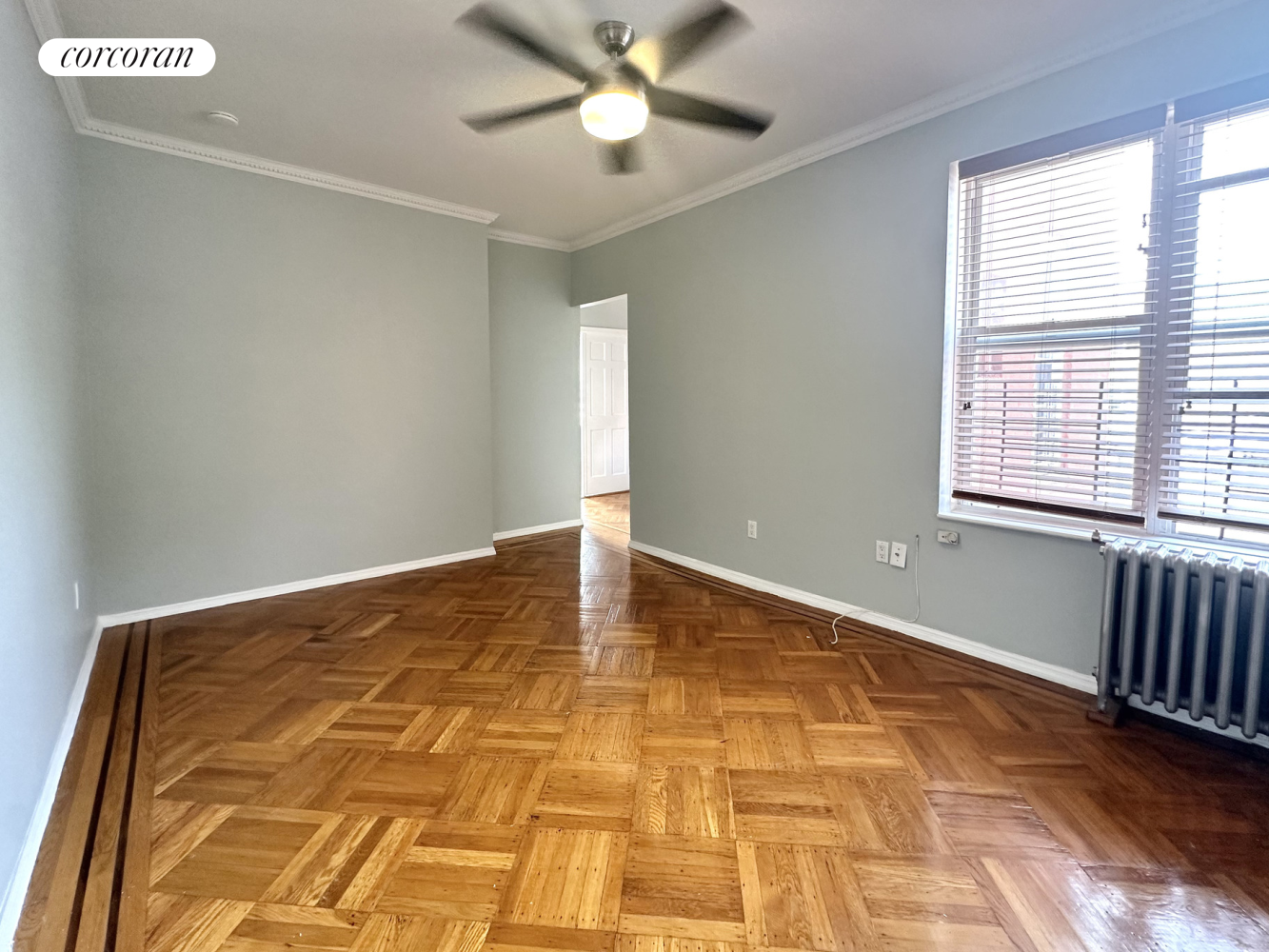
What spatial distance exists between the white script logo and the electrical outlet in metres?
3.57

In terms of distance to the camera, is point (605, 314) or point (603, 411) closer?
point (605, 314)

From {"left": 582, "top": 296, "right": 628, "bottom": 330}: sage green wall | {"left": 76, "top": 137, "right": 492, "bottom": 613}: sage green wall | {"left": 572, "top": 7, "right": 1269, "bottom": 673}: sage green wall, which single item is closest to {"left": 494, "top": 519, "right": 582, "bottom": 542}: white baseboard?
{"left": 76, "top": 137, "right": 492, "bottom": 613}: sage green wall

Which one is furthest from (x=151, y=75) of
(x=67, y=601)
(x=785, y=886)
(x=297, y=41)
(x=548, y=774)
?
(x=785, y=886)

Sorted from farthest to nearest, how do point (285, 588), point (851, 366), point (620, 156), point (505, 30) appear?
point (285, 588)
point (851, 366)
point (620, 156)
point (505, 30)

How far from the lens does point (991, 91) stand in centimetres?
253

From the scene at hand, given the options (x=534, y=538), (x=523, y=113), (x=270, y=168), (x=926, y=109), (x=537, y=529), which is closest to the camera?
(x=523, y=113)

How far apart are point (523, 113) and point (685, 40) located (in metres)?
0.63

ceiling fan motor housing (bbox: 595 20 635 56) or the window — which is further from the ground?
ceiling fan motor housing (bbox: 595 20 635 56)

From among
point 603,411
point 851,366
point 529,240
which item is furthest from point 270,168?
point 603,411

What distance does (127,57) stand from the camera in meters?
2.39

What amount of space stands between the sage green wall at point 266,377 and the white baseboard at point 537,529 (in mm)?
579

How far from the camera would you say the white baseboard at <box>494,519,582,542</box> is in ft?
16.6

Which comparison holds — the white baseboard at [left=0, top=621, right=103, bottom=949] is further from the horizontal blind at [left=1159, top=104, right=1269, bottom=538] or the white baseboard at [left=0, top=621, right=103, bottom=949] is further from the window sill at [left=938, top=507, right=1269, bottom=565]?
the horizontal blind at [left=1159, top=104, right=1269, bottom=538]

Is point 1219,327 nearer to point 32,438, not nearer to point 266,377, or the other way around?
point 32,438
